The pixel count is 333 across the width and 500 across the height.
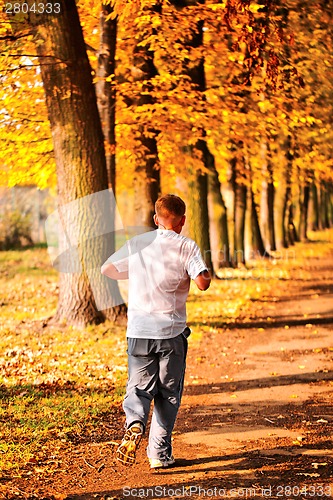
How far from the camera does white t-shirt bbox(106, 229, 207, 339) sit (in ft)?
19.1

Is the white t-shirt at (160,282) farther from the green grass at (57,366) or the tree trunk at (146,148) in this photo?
the tree trunk at (146,148)

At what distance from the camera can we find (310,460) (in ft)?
20.1

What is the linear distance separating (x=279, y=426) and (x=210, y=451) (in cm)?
104

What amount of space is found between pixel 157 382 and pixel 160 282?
74cm

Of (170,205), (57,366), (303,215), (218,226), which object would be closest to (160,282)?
(170,205)

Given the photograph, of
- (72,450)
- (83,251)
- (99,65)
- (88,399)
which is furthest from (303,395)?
(99,65)

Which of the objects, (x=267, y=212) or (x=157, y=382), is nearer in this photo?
(x=157, y=382)

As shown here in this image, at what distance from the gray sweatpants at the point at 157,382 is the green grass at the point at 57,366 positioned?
1.04 metres

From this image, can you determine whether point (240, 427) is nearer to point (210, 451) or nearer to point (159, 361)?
point (210, 451)

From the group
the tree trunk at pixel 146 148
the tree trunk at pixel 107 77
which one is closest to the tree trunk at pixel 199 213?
the tree trunk at pixel 146 148

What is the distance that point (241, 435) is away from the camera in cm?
700

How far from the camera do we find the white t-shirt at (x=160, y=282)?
5.81 meters

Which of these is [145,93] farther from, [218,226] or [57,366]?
[218,226]

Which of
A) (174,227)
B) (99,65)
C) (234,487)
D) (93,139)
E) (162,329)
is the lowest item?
(234,487)
